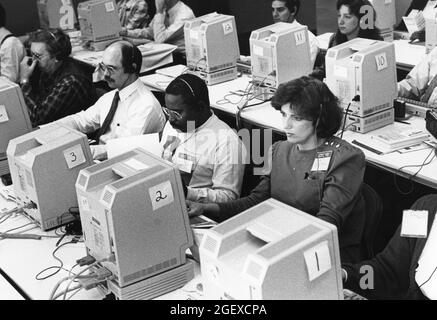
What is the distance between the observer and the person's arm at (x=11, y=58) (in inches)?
209

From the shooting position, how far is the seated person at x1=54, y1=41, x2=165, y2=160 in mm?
3719

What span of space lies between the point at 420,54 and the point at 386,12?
81cm

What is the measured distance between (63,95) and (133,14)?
8.82 ft

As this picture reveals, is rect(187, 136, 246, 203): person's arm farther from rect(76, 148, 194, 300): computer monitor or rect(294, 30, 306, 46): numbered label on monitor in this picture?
rect(294, 30, 306, 46): numbered label on monitor

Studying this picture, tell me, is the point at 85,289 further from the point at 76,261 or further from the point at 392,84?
the point at 392,84

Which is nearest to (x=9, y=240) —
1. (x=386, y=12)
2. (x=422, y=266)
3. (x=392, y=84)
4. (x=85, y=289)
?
(x=85, y=289)

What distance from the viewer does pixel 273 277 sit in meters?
1.69

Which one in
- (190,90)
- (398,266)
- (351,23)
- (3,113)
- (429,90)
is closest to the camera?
(398,266)

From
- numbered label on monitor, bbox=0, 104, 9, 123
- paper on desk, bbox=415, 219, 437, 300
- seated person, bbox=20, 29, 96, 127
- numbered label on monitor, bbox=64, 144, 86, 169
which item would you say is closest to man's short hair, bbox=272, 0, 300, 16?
seated person, bbox=20, 29, 96, 127

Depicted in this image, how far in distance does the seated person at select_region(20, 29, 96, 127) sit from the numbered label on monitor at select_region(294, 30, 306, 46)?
137 centimetres

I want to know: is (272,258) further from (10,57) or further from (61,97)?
(10,57)

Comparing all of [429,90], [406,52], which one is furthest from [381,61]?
[406,52]

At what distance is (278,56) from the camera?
4.14m
